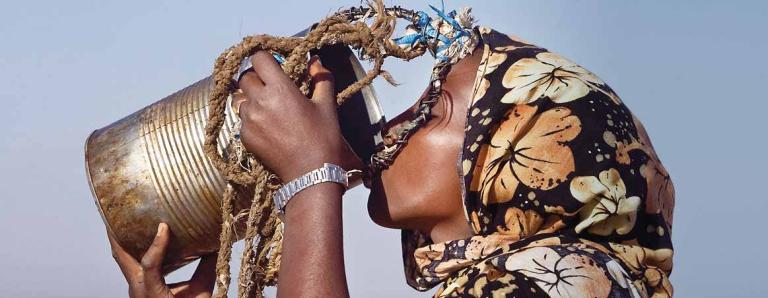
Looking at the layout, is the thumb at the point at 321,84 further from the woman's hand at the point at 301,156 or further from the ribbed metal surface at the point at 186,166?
the ribbed metal surface at the point at 186,166

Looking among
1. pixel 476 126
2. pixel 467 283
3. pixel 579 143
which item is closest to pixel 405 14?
pixel 476 126

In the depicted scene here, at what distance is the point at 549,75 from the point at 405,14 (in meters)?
0.39

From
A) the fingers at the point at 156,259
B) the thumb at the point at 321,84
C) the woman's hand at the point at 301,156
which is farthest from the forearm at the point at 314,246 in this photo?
the fingers at the point at 156,259

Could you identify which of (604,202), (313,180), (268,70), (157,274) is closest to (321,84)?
(268,70)

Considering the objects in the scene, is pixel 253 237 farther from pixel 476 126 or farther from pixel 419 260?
pixel 476 126

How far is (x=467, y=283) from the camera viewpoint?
1.75 meters

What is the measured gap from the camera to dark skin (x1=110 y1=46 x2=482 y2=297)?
5.83 ft

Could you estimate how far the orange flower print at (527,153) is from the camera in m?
1.83

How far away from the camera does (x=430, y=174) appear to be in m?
1.94

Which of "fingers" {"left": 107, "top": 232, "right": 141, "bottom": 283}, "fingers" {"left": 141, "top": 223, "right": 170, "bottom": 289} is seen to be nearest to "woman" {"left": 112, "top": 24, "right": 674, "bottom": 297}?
"fingers" {"left": 141, "top": 223, "right": 170, "bottom": 289}

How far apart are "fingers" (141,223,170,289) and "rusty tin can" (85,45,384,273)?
0.05ft

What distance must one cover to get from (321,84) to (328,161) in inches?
7.3

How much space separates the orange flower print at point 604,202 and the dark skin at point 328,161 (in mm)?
243

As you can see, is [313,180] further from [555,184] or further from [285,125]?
[555,184]
